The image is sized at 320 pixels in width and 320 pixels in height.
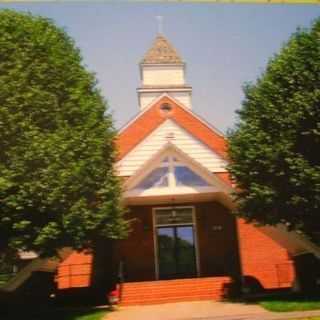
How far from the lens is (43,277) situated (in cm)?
1542

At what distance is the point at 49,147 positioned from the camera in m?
12.2

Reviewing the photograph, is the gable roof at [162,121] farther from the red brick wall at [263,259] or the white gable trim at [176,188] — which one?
the white gable trim at [176,188]

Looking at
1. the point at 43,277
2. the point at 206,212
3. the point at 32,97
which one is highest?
the point at 32,97

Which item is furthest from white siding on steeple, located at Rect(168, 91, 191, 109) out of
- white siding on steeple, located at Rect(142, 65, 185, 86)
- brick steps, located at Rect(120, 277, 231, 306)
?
brick steps, located at Rect(120, 277, 231, 306)

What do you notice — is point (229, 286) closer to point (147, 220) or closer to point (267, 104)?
point (147, 220)

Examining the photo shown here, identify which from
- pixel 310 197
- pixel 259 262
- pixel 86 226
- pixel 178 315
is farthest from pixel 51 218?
pixel 259 262

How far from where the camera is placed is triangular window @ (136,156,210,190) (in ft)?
56.2

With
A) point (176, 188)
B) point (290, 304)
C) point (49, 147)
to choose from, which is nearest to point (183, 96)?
point (176, 188)

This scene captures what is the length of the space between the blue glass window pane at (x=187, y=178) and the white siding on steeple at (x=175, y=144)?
3.92ft

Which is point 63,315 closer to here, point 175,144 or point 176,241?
point 176,241

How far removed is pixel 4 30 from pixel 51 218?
475cm

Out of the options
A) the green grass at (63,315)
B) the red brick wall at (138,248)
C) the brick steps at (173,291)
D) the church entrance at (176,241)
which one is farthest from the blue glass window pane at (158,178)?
the green grass at (63,315)

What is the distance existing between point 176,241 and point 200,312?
6.09 meters

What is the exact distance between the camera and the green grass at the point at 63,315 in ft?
42.8
